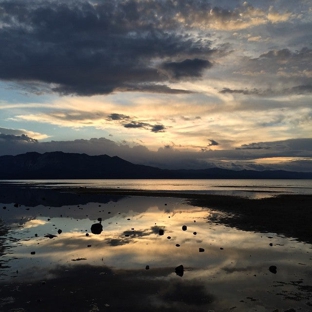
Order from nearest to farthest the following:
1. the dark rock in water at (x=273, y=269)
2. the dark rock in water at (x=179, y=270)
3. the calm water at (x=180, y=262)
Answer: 1. the calm water at (x=180, y=262)
2. the dark rock in water at (x=179, y=270)
3. the dark rock in water at (x=273, y=269)

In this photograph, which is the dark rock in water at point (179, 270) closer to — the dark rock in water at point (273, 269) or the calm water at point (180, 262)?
the calm water at point (180, 262)

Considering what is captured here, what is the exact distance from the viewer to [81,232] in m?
27.8

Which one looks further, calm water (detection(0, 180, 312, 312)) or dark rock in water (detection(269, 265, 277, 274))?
dark rock in water (detection(269, 265, 277, 274))

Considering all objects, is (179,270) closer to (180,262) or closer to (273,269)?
(180,262)

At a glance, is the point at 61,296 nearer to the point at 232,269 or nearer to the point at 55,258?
the point at 55,258

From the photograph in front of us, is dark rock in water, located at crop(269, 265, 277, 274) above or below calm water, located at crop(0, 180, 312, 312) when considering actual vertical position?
above

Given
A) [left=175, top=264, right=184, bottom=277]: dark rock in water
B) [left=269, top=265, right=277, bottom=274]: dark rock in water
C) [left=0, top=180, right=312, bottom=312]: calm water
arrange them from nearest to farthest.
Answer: [left=0, top=180, right=312, bottom=312]: calm water → [left=175, top=264, right=184, bottom=277]: dark rock in water → [left=269, top=265, right=277, bottom=274]: dark rock in water

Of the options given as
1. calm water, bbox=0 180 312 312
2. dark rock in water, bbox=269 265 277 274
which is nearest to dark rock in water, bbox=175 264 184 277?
calm water, bbox=0 180 312 312

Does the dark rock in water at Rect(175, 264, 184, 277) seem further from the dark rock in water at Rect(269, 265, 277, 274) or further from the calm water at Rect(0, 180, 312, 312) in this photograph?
the dark rock in water at Rect(269, 265, 277, 274)

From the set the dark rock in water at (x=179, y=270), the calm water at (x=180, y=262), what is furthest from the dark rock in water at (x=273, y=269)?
the dark rock in water at (x=179, y=270)

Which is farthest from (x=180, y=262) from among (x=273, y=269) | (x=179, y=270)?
(x=273, y=269)

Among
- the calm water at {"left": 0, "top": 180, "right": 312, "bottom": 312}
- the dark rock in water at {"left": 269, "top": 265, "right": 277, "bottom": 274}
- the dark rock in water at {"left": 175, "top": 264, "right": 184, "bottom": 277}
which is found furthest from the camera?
the dark rock in water at {"left": 269, "top": 265, "right": 277, "bottom": 274}

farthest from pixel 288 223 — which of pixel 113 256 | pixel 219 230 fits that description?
pixel 113 256

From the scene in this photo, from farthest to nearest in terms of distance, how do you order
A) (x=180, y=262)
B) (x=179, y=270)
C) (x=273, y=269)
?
(x=180, y=262), (x=273, y=269), (x=179, y=270)
